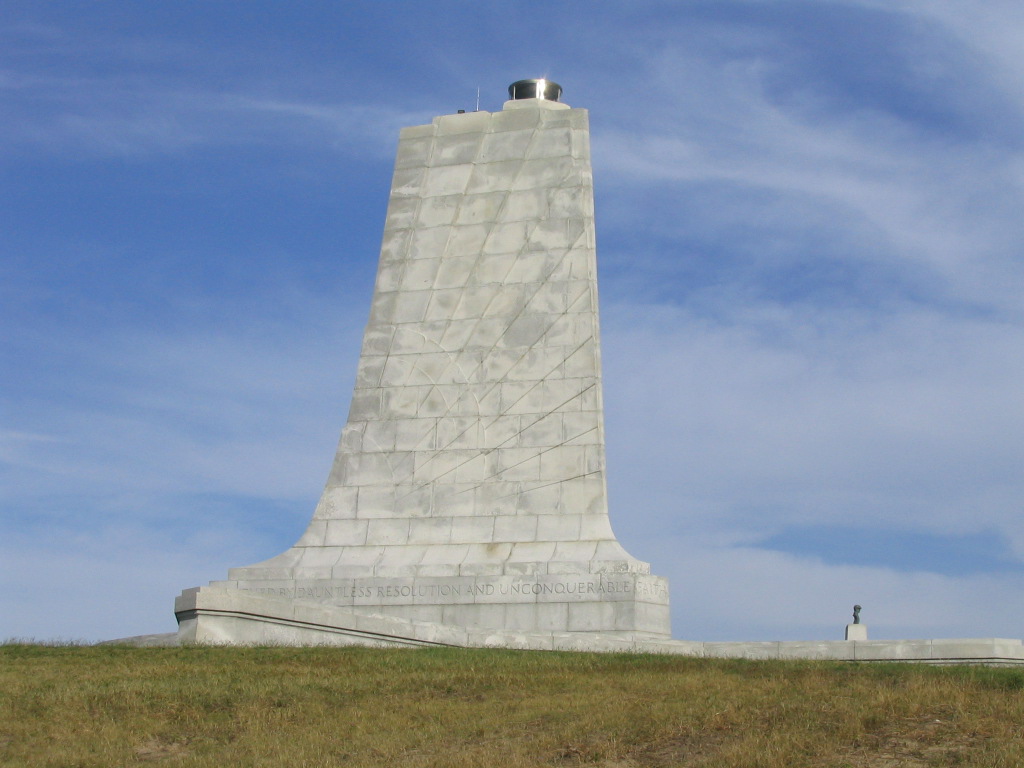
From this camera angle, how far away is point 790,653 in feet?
51.7

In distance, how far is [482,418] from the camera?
20.2m

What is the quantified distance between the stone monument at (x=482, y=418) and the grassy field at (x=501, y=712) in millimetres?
4140

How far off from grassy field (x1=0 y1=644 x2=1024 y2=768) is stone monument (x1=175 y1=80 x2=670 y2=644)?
4.14 metres

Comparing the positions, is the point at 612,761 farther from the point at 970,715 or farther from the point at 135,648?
the point at 135,648

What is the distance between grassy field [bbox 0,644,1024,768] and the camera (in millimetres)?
9953

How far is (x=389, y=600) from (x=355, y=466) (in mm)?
2304

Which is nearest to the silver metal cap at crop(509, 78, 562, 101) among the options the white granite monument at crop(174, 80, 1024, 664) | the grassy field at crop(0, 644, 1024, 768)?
the white granite monument at crop(174, 80, 1024, 664)

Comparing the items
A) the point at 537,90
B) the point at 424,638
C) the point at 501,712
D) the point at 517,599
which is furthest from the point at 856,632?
the point at 537,90

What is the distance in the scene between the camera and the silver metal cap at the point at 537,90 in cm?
2269

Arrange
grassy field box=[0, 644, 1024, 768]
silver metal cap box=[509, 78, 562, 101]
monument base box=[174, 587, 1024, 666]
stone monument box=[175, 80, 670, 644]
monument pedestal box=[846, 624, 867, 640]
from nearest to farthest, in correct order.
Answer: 1. grassy field box=[0, 644, 1024, 768]
2. monument base box=[174, 587, 1024, 666]
3. monument pedestal box=[846, 624, 867, 640]
4. stone monument box=[175, 80, 670, 644]
5. silver metal cap box=[509, 78, 562, 101]

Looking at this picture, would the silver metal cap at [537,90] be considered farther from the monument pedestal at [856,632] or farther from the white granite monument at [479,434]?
the monument pedestal at [856,632]

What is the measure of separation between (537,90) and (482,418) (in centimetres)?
581

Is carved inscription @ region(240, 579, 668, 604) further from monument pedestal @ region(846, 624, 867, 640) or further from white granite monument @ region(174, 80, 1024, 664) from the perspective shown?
monument pedestal @ region(846, 624, 867, 640)

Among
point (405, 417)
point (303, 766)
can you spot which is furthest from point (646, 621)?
point (303, 766)
